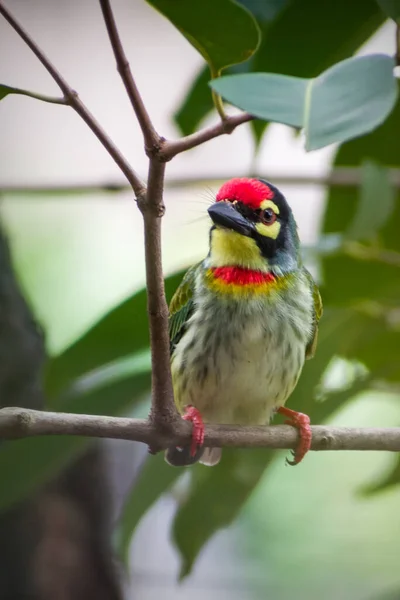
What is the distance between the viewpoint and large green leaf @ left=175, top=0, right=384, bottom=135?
6.26ft

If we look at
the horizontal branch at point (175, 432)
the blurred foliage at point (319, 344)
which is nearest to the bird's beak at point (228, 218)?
the blurred foliage at point (319, 344)

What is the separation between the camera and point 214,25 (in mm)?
1357

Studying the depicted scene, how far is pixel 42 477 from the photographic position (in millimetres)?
1813

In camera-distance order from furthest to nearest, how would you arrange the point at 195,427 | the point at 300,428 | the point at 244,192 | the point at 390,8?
the point at 244,192
the point at 300,428
the point at 195,427
the point at 390,8

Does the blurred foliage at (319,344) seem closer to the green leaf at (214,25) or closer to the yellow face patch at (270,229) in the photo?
the yellow face patch at (270,229)

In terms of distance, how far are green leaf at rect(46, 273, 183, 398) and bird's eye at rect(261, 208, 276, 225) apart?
0.29 m

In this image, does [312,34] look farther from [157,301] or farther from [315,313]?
[157,301]

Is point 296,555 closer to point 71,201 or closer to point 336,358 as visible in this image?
point 336,358

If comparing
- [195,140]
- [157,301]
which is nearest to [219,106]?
[195,140]

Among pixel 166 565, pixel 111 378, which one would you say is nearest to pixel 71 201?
pixel 166 565

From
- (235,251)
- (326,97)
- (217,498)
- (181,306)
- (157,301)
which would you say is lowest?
(217,498)

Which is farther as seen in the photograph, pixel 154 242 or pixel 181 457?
pixel 181 457

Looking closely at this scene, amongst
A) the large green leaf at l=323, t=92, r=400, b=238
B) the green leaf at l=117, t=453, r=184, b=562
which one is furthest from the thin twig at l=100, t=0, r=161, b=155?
the large green leaf at l=323, t=92, r=400, b=238

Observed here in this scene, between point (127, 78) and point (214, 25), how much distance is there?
1.25 feet
